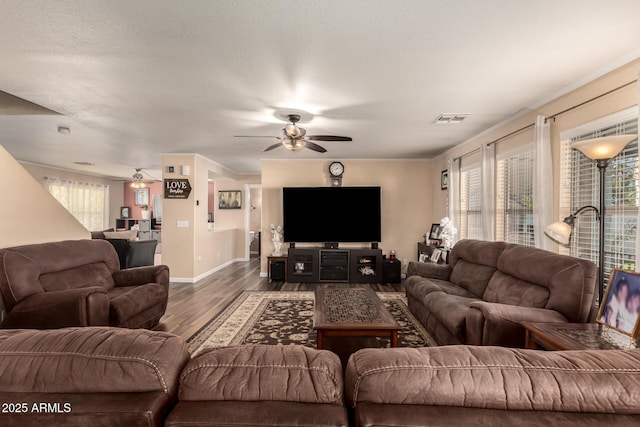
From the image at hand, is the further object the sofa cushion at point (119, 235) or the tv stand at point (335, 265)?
the sofa cushion at point (119, 235)

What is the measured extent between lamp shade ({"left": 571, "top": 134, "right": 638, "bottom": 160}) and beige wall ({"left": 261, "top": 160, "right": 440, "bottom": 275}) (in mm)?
4325

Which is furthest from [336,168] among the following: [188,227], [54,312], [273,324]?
[54,312]

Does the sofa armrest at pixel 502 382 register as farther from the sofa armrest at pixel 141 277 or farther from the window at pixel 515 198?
the sofa armrest at pixel 141 277

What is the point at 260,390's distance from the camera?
33.5 inches

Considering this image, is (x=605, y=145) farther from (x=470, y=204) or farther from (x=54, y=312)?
(x=54, y=312)

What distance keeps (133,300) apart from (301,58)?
275 cm

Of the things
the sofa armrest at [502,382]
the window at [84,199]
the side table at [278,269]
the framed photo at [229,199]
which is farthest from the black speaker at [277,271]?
the window at [84,199]

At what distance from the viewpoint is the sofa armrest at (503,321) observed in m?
2.23

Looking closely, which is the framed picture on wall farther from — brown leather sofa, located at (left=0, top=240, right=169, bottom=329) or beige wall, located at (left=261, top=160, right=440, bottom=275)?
brown leather sofa, located at (left=0, top=240, right=169, bottom=329)

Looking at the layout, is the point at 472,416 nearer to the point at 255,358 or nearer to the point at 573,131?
the point at 255,358

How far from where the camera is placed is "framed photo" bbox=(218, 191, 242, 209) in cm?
888

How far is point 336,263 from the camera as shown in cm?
613

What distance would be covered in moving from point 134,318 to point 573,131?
181 inches

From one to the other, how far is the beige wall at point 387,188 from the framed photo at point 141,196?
6672 millimetres
